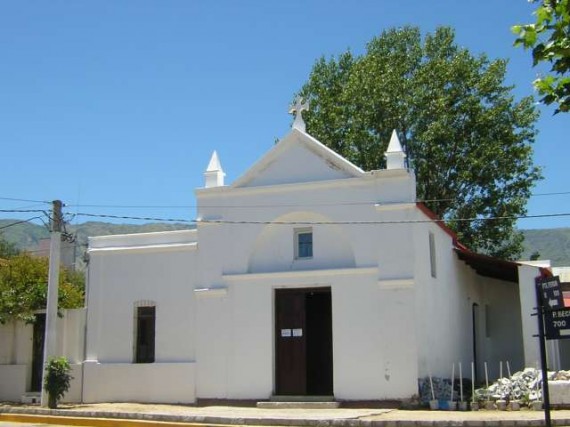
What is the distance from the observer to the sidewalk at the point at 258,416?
15.1 meters

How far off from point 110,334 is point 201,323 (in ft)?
9.54

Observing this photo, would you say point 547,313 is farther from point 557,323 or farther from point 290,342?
point 290,342

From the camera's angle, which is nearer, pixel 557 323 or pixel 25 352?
pixel 557 323

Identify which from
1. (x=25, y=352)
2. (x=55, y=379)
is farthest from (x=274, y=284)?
(x=25, y=352)

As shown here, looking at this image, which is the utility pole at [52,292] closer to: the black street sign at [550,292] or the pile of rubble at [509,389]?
the pile of rubble at [509,389]

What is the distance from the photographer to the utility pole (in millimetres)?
→ 20609

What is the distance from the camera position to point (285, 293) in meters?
20.6

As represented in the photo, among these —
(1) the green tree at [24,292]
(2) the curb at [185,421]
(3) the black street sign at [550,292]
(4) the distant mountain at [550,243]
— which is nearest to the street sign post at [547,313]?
(3) the black street sign at [550,292]

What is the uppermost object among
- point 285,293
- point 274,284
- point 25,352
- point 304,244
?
point 304,244

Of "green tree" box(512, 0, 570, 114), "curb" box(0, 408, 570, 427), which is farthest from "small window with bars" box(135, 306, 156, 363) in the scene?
"green tree" box(512, 0, 570, 114)

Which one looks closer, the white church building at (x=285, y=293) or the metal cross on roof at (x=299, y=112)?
the white church building at (x=285, y=293)

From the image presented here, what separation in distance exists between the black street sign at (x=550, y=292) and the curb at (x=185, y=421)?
3.00 metres

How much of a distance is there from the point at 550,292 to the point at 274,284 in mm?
8963

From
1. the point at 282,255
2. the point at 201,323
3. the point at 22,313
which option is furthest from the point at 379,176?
the point at 22,313
